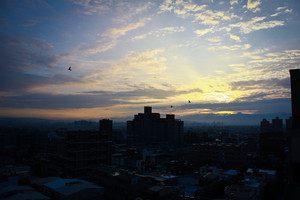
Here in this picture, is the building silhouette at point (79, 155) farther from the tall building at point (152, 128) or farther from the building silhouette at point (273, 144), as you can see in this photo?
the tall building at point (152, 128)

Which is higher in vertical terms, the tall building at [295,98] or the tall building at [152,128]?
the tall building at [295,98]

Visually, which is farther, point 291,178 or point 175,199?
point 175,199

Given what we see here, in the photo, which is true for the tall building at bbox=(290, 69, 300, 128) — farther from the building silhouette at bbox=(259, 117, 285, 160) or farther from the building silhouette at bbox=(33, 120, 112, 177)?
the building silhouette at bbox=(259, 117, 285, 160)

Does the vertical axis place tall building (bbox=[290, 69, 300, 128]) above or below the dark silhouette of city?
above

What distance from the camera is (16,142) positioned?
5759 centimetres

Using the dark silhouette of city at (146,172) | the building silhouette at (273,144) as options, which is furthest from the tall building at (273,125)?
Result: the building silhouette at (273,144)

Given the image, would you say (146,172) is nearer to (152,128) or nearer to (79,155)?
(79,155)

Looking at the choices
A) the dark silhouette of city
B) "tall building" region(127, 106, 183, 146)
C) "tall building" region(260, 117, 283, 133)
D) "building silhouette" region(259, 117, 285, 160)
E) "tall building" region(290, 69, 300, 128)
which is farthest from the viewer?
"tall building" region(260, 117, 283, 133)

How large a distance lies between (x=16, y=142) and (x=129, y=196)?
5510cm

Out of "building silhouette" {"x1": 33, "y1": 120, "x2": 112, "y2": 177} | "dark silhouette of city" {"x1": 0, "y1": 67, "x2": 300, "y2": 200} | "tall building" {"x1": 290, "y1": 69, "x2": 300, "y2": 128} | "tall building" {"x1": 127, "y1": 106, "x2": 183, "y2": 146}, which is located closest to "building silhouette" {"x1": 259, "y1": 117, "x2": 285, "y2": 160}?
"dark silhouette of city" {"x1": 0, "y1": 67, "x2": 300, "y2": 200}

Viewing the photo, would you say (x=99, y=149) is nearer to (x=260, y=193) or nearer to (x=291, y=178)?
(x=260, y=193)

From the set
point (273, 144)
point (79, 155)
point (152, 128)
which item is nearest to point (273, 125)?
point (273, 144)

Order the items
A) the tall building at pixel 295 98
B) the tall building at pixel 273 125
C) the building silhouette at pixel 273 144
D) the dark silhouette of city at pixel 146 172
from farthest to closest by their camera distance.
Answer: the tall building at pixel 273 125
the building silhouette at pixel 273 144
the dark silhouette of city at pixel 146 172
the tall building at pixel 295 98

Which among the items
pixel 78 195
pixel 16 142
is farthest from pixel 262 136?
pixel 16 142
